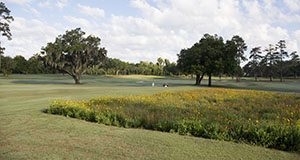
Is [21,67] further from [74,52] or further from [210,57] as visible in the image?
[210,57]

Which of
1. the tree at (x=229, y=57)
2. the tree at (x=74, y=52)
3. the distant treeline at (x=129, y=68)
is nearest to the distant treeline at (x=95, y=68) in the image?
the distant treeline at (x=129, y=68)

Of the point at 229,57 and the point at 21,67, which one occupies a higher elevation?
the point at 229,57

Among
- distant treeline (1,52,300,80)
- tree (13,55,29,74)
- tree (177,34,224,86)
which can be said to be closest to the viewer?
tree (177,34,224,86)

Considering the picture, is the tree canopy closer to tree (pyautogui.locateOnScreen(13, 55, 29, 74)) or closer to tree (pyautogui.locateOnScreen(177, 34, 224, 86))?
tree (pyautogui.locateOnScreen(177, 34, 224, 86))

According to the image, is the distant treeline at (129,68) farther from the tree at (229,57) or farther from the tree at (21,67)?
the tree at (229,57)

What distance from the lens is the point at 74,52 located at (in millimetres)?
46750

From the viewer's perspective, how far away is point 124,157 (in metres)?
4.74

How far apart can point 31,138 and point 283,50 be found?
11672cm

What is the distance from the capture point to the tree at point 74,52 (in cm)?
4456

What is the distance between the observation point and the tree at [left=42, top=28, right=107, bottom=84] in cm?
4456

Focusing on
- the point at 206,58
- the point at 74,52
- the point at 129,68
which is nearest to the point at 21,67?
the point at 129,68

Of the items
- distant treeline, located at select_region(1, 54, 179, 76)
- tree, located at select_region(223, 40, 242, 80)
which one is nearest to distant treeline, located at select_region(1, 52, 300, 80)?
distant treeline, located at select_region(1, 54, 179, 76)

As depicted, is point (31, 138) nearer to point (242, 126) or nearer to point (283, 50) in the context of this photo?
point (242, 126)

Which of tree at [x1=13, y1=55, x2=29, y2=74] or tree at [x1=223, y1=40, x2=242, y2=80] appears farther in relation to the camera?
tree at [x1=13, y1=55, x2=29, y2=74]
